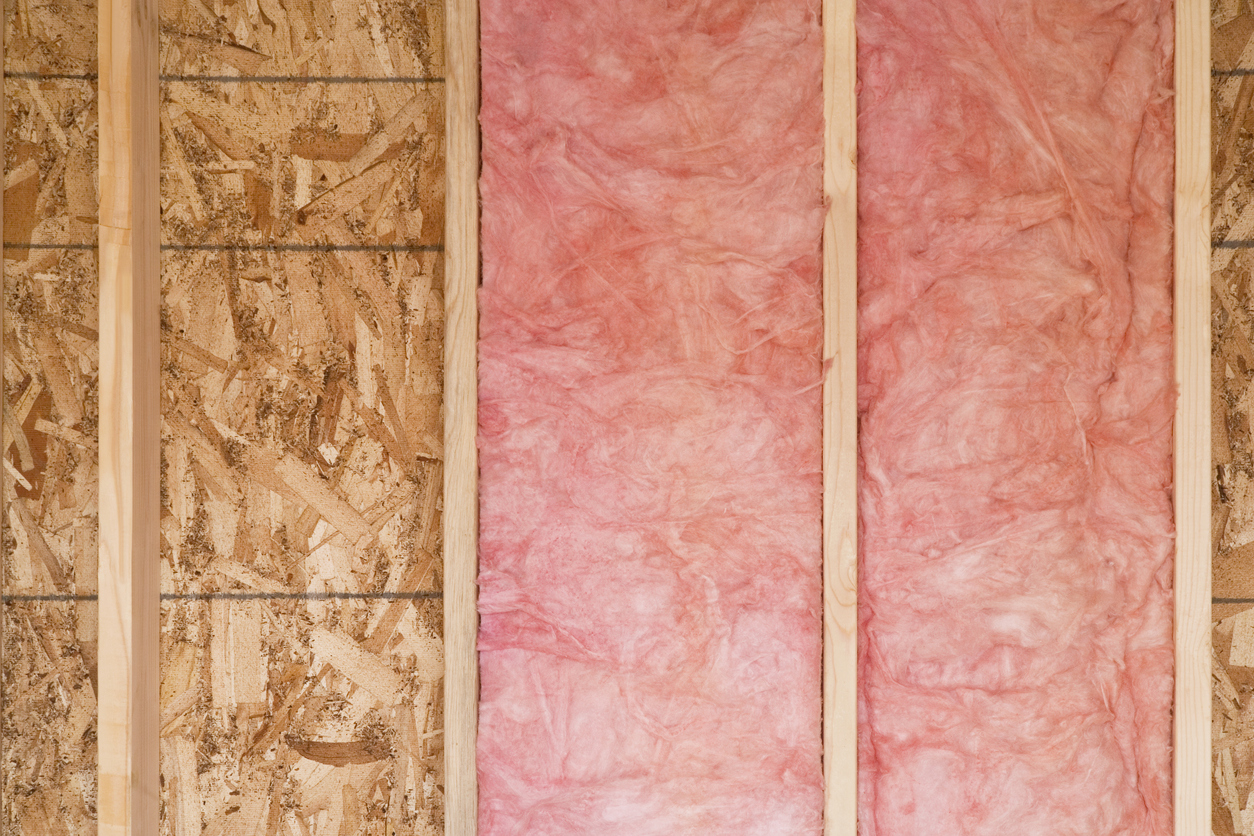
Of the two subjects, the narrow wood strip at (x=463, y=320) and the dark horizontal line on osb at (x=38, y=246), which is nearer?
the narrow wood strip at (x=463, y=320)

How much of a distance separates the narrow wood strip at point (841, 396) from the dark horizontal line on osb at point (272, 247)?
66 centimetres

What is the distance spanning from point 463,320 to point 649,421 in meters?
0.32

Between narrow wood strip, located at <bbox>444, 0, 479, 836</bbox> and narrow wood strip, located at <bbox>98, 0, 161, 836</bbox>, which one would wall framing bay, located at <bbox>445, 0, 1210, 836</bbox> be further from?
narrow wood strip, located at <bbox>98, 0, 161, 836</bbox>

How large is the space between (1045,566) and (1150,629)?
0.59 feet

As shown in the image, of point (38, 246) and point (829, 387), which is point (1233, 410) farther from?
point (38, 246)

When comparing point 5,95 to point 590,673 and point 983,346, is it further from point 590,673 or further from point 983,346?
point 983,346

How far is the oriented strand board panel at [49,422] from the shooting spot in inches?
54.2

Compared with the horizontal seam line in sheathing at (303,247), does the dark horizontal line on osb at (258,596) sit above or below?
below

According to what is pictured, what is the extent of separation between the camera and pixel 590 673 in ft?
4.05

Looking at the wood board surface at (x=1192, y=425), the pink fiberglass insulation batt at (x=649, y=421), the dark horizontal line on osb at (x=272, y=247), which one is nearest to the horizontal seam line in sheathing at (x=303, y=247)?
the dark horizontal line on osb at (x=272, y=247)

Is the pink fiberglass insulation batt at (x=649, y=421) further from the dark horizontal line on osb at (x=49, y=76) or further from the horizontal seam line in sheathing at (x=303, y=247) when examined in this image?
the dark horizontal line on osb at (x=49, y=76)

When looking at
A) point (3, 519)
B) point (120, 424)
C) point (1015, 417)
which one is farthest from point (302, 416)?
point (1015, 417)

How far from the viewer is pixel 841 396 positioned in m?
1.20

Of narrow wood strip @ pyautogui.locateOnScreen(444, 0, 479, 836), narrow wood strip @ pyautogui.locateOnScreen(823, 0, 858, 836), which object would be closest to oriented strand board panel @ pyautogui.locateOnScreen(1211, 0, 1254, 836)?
narrow wood strip @ pyautogui.locateOnScreen(823, 0, 858, 836)
